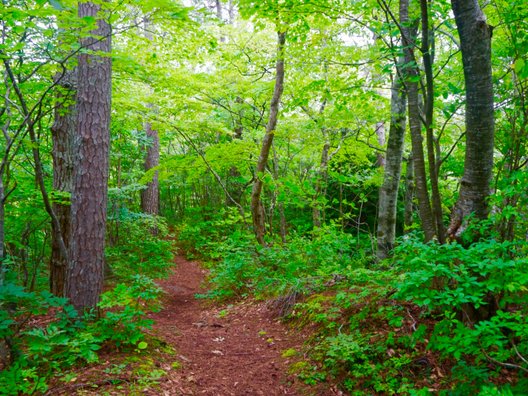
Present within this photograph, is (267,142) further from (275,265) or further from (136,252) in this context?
(136,252)

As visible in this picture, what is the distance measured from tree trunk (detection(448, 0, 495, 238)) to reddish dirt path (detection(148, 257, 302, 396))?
2432mm

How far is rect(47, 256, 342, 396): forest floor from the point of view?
3.25m

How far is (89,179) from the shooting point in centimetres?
445

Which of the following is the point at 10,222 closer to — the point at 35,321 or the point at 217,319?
the point at 35,321

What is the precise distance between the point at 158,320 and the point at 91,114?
352 centimetres

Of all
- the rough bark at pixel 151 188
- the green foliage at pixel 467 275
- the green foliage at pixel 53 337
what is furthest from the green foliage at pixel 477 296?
the rough bark at pixel 151 188

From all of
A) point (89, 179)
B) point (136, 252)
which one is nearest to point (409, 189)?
point (89, 179)

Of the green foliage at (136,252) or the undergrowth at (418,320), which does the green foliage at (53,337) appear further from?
the green foliage at (136,252)

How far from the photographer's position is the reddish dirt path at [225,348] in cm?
355

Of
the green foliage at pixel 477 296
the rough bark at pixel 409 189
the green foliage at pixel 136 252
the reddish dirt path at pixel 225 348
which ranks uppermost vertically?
the rough bark at pixel 409 189

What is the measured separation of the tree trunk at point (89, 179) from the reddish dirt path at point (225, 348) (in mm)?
1153

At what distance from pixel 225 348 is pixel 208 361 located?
508mm

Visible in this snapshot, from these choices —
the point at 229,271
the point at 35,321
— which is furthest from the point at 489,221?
the point at 35,321

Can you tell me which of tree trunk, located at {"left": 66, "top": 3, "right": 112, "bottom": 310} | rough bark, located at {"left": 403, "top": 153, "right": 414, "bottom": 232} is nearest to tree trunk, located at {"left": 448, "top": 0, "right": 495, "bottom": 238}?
tree trunk, located at {"left": 66, "top": 3, "right": 112, "bottom": 310}
